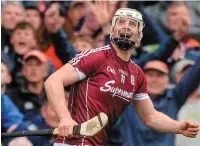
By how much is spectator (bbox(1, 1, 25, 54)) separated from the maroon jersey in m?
3.25

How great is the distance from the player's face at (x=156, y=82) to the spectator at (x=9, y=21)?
1795 millimetres

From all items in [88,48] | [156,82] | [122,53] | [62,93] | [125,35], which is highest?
[125,35]

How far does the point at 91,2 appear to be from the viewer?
8438 millimetres

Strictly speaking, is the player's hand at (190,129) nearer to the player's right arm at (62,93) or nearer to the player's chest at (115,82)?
the player's chest at (115,82)

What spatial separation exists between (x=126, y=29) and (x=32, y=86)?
3.12 meters

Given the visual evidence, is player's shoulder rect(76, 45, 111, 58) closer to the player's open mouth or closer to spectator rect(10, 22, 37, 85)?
the player's open mouth

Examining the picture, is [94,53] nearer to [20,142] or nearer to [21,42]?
[20,142]

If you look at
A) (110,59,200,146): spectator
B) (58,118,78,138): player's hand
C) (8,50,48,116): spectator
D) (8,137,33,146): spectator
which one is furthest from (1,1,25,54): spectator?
(58,118,78,138): player's hand

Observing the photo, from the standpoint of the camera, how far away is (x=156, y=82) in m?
7.92

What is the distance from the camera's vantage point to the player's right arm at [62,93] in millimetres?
4770

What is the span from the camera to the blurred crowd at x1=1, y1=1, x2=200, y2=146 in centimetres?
782

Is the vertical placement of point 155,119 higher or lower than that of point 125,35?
lower

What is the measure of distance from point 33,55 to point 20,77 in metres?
0.32

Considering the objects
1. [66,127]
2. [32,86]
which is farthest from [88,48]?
[66,127]
